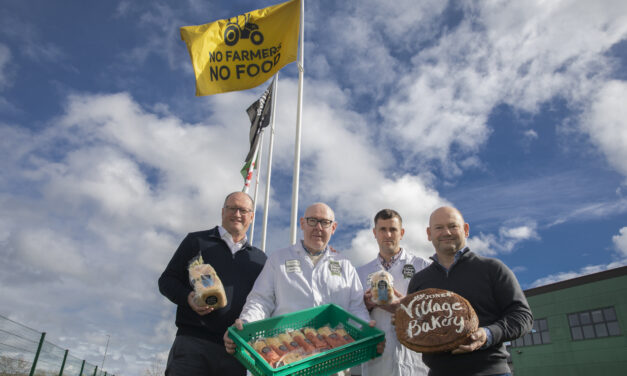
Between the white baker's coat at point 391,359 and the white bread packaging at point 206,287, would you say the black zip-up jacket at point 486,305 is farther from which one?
the white bread packaging at point 206,287

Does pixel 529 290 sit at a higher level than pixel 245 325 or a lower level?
higher

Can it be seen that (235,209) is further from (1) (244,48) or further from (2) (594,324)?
(2) (594,324)

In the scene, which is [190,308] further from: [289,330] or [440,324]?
[440,324]

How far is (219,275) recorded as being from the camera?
12.8 ft

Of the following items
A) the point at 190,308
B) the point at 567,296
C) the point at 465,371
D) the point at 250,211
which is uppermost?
the point at 567,296

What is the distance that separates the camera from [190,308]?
3.71 meters

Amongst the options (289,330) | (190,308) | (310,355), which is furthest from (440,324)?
(190,308)

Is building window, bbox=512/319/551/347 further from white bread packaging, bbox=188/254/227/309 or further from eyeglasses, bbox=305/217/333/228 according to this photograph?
white bread packaging, bbox=188/254/227/309

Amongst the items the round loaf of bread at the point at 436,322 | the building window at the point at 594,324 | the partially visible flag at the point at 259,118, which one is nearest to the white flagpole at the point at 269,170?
the partially visible flag at the point at 259,118

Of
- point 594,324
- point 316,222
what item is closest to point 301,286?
point 316,222

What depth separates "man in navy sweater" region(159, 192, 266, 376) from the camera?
11.7ft

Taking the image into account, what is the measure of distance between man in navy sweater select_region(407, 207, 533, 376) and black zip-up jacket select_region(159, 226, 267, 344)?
5.55 feet

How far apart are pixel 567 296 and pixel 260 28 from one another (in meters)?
24.8

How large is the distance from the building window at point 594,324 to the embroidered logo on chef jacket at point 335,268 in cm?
2488
